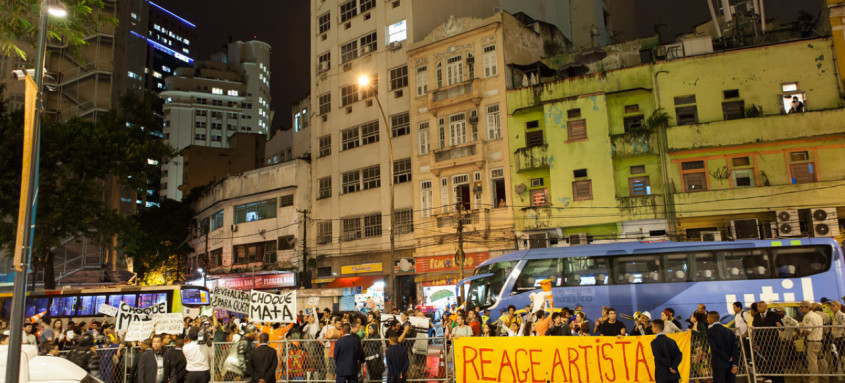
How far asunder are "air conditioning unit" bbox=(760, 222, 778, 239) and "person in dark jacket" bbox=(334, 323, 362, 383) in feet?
77.3

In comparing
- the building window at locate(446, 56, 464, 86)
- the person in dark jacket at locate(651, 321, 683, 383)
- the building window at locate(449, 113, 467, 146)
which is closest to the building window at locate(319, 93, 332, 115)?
the building window at locate(446, 56, 464, 86)

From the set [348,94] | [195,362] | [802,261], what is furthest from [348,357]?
[348,94]

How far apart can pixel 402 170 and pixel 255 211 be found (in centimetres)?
1341

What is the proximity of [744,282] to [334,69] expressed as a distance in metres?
31.1

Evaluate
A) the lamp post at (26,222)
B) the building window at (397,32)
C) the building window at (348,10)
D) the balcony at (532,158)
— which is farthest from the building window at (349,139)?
the lamp post at (26,222)

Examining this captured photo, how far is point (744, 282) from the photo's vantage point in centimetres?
1902

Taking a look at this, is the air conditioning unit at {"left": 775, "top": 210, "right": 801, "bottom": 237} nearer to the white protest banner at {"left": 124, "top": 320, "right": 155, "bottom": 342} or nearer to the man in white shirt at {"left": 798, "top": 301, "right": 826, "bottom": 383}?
the man in white shirt at {"left": 798, "top": 301, "right": 826, "bottom": 383}

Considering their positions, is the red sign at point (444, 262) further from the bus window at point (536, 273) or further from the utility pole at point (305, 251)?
the bus window at point (536, 273)

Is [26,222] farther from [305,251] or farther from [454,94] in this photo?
[305,251]

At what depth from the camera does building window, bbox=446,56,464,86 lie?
3600 cm

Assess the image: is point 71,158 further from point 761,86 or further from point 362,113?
point 761,86

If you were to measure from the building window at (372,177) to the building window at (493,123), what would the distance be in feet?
26.3

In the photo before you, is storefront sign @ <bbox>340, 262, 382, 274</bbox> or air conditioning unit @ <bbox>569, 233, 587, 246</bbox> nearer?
air conditioning unit @ <bbox>569, 233, 587, 246</bbox>

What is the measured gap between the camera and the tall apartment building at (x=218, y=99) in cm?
12094
